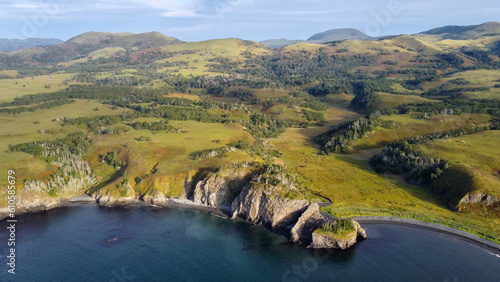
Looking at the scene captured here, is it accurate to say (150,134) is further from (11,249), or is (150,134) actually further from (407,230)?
(407,230)

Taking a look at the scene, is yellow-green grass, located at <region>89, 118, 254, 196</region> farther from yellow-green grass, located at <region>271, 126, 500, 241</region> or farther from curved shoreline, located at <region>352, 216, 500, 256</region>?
curved shoreline, located at <region>352, 216, 500, 256</region>

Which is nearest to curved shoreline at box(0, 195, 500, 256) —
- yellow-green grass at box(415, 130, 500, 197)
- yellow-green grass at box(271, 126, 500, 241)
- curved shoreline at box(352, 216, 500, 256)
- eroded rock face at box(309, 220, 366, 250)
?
curved shoreline at box(352, 216, 500, 256)

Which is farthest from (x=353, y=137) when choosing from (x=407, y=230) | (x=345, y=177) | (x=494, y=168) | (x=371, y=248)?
(x=371, y=248)

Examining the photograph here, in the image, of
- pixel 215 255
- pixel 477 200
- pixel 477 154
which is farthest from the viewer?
pixel 477 154

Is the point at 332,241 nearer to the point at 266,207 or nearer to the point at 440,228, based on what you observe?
the point at 266,207

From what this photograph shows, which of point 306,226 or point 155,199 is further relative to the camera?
point 155,199

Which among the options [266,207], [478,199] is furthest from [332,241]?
[478,199]
